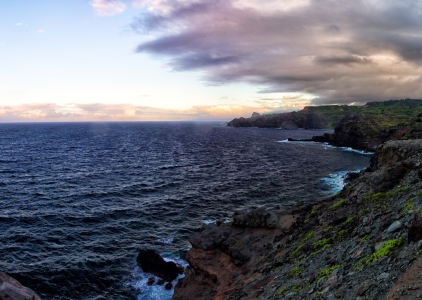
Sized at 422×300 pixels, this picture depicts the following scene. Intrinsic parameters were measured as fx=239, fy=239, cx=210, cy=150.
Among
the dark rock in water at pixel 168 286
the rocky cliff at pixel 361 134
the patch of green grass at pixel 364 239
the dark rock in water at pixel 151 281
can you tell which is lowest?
the dark rock in water at pixel 168 286

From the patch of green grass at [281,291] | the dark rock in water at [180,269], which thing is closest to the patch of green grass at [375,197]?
the patch of green grass at [281,291]

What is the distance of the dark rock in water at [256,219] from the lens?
23.9 meters

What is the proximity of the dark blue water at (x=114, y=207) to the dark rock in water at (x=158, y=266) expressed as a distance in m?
1.16

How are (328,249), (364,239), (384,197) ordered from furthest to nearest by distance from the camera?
(384,197) → (328,249) → (364,239)

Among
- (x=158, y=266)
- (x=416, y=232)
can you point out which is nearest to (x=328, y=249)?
(x=416, y=232)

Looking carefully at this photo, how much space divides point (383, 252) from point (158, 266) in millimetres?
22193

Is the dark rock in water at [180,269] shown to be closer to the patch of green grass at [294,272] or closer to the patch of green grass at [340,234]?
the patch of green grass at [294,272]

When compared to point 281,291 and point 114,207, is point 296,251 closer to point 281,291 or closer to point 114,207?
point 281,291

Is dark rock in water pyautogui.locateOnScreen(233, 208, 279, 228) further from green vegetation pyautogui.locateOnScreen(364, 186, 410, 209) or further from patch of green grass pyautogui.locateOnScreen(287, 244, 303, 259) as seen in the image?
green vegetation pyautogui.locateOnScreen(364, 186, 410, 209)

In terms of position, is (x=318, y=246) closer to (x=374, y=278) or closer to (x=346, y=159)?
(x=374, y=278)

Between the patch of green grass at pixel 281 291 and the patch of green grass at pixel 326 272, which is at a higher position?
the patch of green grass at pixel 326 272

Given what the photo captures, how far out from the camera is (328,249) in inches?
554

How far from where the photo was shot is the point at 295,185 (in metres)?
51.5

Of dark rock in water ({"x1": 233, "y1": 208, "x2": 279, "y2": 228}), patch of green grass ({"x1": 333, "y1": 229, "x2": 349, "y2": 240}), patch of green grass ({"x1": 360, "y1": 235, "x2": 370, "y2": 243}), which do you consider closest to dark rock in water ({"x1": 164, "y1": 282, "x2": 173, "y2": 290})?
dark rock in water ({"x1": 233, "y1": 208, "x2": 279, "y2": 228})
